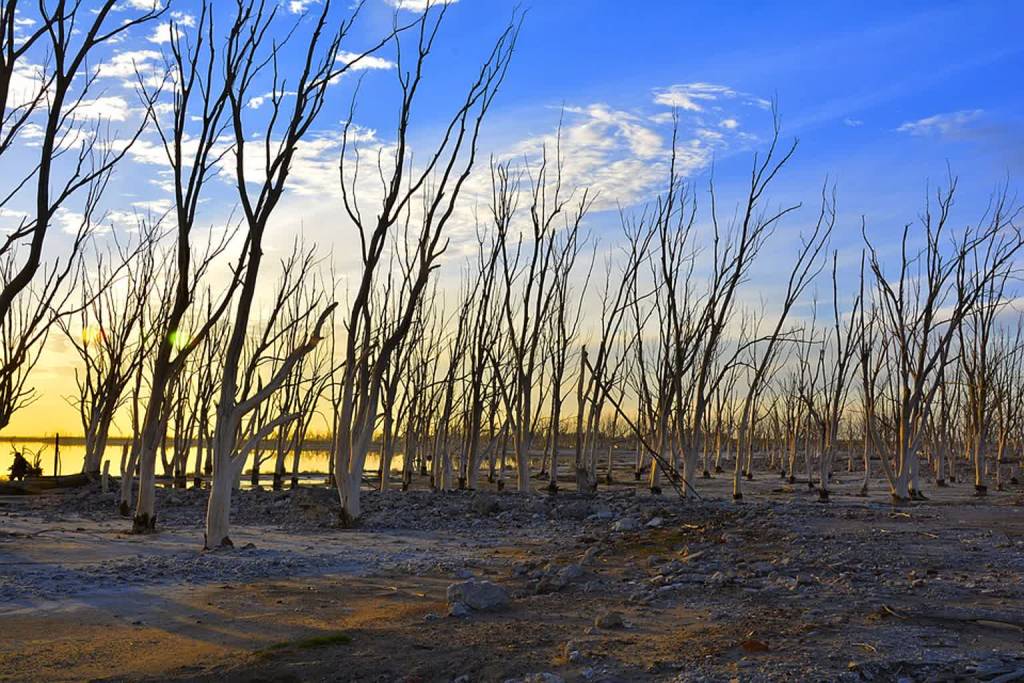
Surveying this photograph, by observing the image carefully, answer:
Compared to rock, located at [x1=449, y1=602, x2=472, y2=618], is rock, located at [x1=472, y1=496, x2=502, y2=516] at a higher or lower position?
higher

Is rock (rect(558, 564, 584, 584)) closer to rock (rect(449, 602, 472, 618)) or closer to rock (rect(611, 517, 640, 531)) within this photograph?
rock (rect(449, 602, 472, 618))

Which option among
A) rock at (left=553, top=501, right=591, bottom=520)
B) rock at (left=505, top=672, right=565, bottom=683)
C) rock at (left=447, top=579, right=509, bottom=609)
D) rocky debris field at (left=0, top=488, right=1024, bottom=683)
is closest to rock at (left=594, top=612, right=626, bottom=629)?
rocky debris field at (left=0, top=488, right=1024, bottom=683)

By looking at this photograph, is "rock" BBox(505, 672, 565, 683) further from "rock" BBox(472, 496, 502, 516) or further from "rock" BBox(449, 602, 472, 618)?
"rock" BBox(472, 496, 502, 516)

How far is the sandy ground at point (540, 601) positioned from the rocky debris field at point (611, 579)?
0.02m

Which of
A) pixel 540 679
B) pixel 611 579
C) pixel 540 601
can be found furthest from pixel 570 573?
pixel 540 679

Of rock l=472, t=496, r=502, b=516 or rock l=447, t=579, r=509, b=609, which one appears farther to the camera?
rock l=472, t=496, r=502, b=516

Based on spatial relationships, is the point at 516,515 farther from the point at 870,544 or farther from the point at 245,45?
the point at 245,45

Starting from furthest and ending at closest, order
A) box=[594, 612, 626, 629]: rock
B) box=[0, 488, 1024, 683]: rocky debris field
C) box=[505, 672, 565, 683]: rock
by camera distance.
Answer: box=[594, 612, 626, 629]: rock, box=[0, 488, 1024, 683]: rocky debris field, box=[505, 672, 565, 683]: rock

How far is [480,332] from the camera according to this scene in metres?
15.7

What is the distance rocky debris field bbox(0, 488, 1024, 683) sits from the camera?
4.21 meters

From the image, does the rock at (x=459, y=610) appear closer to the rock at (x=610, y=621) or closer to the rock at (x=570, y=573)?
the rock at (x=610, y=621)

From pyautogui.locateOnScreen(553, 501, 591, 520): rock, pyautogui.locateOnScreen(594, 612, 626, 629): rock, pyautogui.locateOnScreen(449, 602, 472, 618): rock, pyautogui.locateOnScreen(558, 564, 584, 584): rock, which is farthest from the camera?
pyautogui.locateOnScreen(553, 501, 591, 520): rock

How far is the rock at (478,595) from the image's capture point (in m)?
5.48

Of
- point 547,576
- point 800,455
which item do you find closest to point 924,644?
A: point 547,576
